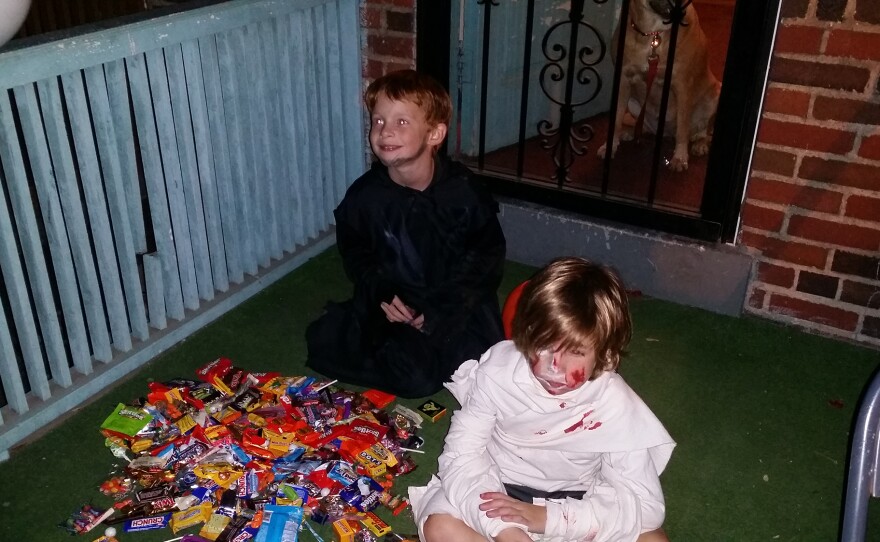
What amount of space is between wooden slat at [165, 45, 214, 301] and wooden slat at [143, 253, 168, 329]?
0.18 metres

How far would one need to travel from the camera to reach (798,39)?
9.25 ft

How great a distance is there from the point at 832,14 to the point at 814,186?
622 millimetres

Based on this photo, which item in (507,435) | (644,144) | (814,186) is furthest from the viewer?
(644,144)

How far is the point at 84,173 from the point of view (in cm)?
256

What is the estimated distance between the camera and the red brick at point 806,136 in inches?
113

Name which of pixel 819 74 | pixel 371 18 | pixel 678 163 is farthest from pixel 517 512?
pixel 678 163

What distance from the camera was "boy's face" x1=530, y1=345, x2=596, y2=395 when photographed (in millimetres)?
1782

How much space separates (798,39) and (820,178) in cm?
52

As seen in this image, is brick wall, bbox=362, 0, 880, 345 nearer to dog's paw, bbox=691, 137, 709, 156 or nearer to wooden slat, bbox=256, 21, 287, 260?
dog's paw, bbox=691, 137, 709, 156

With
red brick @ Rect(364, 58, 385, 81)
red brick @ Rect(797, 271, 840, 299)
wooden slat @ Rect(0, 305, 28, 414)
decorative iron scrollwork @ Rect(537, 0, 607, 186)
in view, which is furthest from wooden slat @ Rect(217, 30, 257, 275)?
red brick @ Rect(797, 271, 840, 299)

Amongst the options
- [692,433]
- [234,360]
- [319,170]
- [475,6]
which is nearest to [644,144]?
[475,6]

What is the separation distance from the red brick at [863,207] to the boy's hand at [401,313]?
163 centimetres

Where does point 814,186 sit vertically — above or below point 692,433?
above

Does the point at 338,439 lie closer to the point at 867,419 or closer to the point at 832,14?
Result: the point at 867,419
